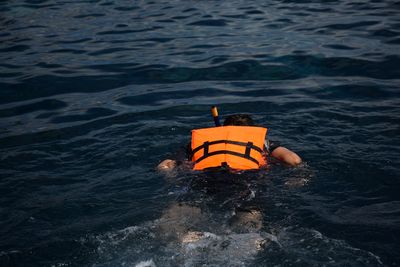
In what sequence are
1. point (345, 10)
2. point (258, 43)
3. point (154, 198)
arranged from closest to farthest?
point (154, 198), point (258, 43), point (345, 10)

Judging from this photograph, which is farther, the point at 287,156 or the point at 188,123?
the point at 188,123

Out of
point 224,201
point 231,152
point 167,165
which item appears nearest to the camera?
point 224,201

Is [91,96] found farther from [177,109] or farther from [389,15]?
[389,15]

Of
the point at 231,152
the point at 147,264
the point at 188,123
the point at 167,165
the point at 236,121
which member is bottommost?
the point at 188,123

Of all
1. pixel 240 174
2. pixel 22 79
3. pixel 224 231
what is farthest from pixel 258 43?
pixel 224 231

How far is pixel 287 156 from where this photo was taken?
20.7 feet

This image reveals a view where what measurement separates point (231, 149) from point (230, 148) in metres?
0.02

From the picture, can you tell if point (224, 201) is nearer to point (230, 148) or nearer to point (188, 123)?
point (230, 148)

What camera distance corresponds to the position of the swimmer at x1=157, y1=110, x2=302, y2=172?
19.3 feet

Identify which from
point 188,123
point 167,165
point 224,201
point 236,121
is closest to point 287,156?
point 236,121

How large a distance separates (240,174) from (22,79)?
7098 millimetres

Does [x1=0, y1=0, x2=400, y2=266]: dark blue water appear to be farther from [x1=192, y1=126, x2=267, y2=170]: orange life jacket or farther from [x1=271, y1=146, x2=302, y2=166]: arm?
[x1=192, y1=126, x2=267, y2=170]: orange life jacket

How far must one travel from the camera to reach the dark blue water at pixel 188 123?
16.0 feet

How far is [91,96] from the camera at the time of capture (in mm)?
10164
